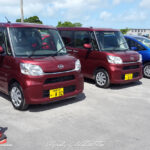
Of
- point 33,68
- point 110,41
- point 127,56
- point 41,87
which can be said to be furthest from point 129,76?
point 33,68

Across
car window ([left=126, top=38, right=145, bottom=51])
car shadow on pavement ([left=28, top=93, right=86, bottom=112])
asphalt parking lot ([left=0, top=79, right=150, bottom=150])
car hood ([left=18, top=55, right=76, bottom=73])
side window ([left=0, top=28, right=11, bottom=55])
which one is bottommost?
asphalt parking lot ([left=0, top=79, right=150, bottom=150])

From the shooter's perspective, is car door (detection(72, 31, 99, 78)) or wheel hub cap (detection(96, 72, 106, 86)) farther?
car door (detection(72, 31, 99, 78))

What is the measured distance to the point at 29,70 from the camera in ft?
13.5

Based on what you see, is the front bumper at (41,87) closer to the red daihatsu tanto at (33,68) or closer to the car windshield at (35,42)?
the red daihatsu tanto at (33,68)

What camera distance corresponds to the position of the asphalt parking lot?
125 inches

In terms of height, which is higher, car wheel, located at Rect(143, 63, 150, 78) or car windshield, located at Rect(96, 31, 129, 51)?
car windshield, located at Rect(96, 31, 129, 51)

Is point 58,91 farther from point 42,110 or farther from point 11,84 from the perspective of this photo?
point 11,84

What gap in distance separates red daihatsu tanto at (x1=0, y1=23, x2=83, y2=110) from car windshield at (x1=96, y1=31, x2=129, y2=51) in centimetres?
192

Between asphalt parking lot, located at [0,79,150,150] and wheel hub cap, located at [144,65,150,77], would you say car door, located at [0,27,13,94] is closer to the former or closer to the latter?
asphalt parking lot, located at [0,79,150,150]

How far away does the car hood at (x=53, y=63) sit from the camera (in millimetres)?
4194

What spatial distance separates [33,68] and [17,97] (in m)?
0.82

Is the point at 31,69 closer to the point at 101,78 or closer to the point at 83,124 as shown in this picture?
the point at 83,124

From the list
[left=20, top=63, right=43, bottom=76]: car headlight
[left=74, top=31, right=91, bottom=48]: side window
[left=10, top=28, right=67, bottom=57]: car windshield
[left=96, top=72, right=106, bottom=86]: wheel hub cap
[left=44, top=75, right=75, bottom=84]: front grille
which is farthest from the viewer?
[left=74, top=31, right=91, bottom=48]: side window

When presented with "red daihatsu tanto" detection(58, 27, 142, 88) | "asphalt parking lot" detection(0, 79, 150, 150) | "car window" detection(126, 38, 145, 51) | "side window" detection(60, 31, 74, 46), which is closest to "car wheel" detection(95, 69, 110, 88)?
"red daihatsu tanto" detection(58, 27, 142, 88)
